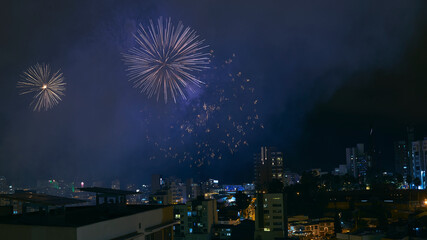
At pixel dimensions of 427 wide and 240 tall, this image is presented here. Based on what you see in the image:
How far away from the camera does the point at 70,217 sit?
19.8ft

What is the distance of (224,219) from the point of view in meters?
29.2

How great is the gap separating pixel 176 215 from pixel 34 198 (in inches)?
853

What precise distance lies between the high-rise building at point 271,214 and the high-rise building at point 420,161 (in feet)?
83.8

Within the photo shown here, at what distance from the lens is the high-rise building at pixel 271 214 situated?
23.9 m

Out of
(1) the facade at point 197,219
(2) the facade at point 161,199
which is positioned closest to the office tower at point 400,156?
(2) the facade at point 161,199

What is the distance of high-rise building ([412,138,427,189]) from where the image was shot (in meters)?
42.9

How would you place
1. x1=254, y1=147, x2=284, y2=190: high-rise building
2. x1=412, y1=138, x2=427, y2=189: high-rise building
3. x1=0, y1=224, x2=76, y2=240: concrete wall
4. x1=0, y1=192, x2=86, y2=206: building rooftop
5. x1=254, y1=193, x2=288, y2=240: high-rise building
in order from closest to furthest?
x1=0, y1=224, x2=76, y2=240: concrete wall, x1=0, y1=192, x2=86, y2=206: building rooftop, x1=254, y1=193, x2=288, y2=240: high-rise building, x1=412, y1=138, x2=427, y2=189: high-rise building, x1=254, y1=147, x2=284, y2=190: high-rise building

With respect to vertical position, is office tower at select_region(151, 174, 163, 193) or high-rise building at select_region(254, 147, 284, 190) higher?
high-rise building at select_region(254, 147, 284, 190)

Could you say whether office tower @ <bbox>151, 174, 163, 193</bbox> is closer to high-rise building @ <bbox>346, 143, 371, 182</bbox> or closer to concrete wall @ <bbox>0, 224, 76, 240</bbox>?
high-rise building @ <bbox>346, 143, 371, 182</bbox>

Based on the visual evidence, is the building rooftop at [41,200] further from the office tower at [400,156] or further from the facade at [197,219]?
the office tower at [400,156]

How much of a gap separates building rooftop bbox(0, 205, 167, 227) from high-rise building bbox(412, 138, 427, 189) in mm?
43254

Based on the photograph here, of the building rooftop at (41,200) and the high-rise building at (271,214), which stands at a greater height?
the building rooftop at (41,200)

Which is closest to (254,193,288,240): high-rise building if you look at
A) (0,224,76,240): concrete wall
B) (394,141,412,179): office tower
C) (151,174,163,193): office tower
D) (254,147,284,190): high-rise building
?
(0,224,76,240): concrete wall

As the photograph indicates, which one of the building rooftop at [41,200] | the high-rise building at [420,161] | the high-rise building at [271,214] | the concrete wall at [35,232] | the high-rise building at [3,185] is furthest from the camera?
the high-rise building at [3,185]
